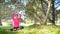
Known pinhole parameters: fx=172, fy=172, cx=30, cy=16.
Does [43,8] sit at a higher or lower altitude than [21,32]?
higher

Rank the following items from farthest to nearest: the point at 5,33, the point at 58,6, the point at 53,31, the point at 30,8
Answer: the point at 58,6 < the point at 30,8 < the point at 5,33 < the point at 53,31

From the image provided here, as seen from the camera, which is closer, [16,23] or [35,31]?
[35,31]

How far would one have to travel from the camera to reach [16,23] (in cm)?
923

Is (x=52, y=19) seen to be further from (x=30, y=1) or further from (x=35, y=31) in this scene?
(x=35, y=31)

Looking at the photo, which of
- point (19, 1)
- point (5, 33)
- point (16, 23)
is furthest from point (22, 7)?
point (5, 33)

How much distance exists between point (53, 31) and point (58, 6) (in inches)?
273

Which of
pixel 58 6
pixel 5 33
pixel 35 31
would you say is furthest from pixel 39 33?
pixel 58 6

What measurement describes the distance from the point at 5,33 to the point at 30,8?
454 cm

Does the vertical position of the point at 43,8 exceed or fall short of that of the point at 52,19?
it exceeds it

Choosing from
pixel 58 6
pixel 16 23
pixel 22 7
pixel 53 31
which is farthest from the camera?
pixel 58 6

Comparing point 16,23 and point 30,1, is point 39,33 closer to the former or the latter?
point 16,23

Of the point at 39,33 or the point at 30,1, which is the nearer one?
the point at 39,33

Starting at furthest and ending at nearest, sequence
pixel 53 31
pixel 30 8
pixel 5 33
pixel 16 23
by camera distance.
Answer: pixel 30 8, pixel 16 23, pixel 5 33, pixel 53 31

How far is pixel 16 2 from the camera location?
1285 cm
